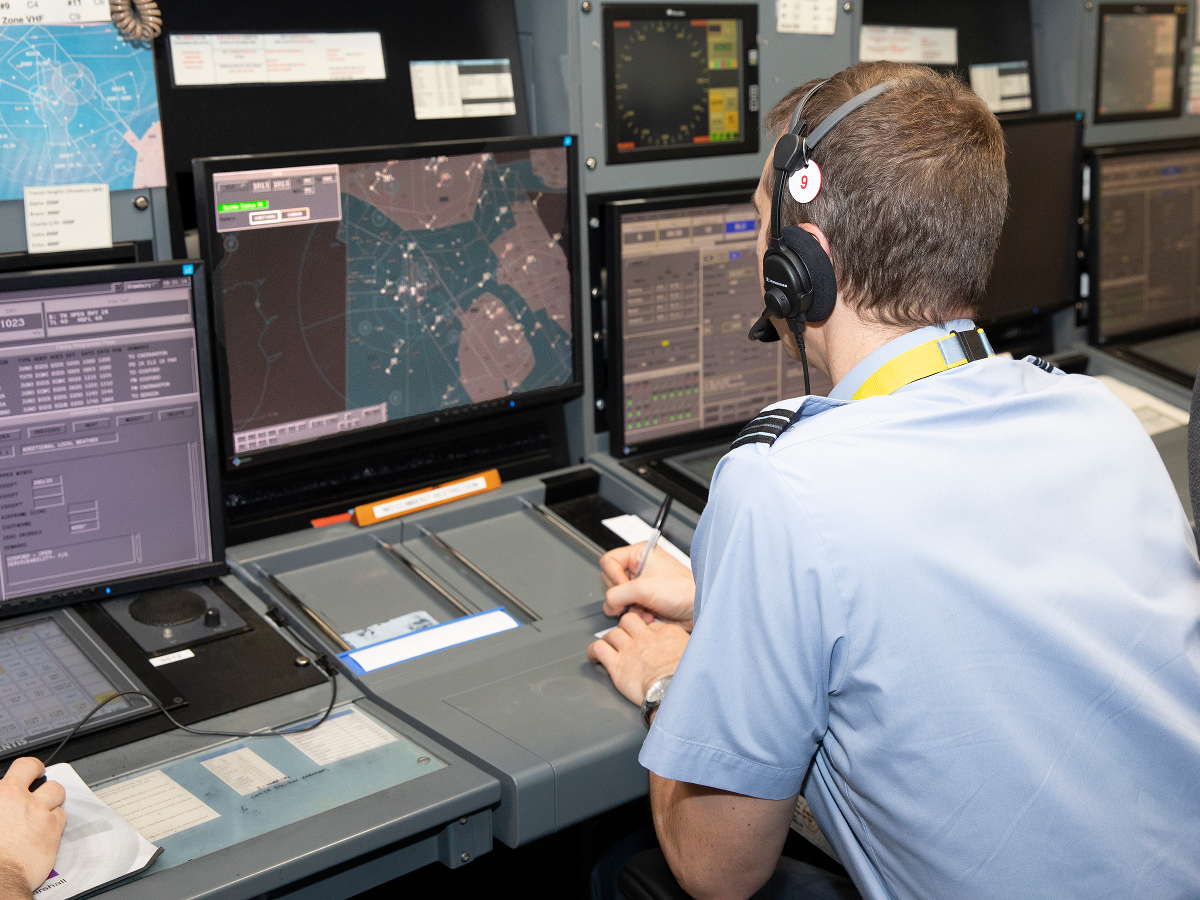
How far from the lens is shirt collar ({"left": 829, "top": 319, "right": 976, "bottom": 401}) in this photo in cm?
→ 108

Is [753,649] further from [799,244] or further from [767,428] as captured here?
[799,244]

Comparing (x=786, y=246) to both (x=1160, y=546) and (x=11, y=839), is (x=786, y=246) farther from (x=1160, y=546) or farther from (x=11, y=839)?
(x=11, y=839)

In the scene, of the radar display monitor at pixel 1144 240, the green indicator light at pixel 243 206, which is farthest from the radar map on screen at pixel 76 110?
the radar display monitor at pixel 1144 240

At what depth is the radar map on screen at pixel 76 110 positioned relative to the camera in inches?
57.4

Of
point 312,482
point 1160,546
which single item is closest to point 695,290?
point 312,482

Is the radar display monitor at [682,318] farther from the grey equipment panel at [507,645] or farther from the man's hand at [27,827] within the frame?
the man's hand at [27,827]

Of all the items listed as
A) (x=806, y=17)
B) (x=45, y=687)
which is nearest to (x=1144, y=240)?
(x=806, y=17)

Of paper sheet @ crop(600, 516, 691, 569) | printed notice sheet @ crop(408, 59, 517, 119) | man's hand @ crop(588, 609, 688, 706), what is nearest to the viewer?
man's hand @ crop(588, 609, 688, 706)

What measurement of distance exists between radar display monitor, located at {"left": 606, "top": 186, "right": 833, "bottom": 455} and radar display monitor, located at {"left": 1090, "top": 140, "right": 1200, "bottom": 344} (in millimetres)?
1003

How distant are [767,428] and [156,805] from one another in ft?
2.44

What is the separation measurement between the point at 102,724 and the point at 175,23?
1.00 m

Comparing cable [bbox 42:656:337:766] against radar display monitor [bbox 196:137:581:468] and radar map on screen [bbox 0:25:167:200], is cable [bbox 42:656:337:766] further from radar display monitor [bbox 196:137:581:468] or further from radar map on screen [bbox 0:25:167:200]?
radar map on screen [bbox 0:25:167:200]

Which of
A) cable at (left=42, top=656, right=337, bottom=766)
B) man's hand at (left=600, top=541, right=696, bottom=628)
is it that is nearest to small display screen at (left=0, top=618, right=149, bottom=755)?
cable at (left=42, top=656, right=337, bottom=766)

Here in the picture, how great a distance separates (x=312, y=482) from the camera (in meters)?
1.78
